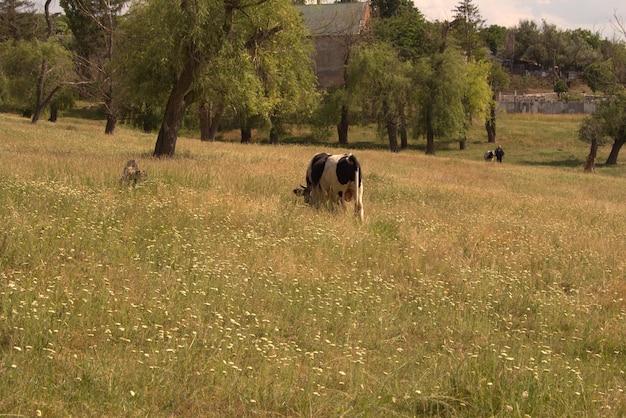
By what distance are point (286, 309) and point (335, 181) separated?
7255mm

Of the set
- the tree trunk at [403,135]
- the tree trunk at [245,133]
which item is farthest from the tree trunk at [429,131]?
the tree trunk at [245,133]

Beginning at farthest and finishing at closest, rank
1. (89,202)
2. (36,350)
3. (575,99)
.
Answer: (575,99)
(89,202)
(36,350)

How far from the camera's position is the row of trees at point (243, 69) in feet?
75.4

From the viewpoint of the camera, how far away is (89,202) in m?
11.0

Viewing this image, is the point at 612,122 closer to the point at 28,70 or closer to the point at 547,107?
the point at 547,107

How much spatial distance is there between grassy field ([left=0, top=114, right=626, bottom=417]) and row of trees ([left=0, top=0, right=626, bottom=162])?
939cm

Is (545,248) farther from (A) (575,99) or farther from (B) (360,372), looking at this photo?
(A) (575,99)

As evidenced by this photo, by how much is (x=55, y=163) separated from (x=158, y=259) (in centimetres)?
878

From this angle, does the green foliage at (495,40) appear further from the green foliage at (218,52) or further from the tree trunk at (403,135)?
the green foliage at (218,52)

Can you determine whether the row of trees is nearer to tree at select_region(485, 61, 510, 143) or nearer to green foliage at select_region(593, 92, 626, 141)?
tree at select_region(485, 61, 510, 143)

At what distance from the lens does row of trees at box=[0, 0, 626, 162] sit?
22969 millimetres

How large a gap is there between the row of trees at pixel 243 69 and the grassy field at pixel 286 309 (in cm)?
939

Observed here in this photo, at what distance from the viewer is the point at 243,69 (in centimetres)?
2327

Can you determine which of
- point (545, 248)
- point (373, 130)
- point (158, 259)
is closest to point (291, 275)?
point (158, 259)
